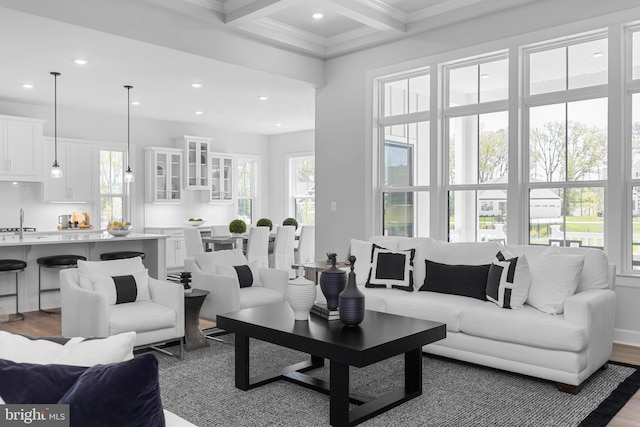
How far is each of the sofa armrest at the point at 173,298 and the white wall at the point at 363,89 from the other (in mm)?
2848

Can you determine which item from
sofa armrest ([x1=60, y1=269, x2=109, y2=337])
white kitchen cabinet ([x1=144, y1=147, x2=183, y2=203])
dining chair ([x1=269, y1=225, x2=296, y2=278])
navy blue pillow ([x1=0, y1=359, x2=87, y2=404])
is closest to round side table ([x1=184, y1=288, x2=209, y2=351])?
sofa armrest ([x1=60, y1=269, x2=109, y2=337])

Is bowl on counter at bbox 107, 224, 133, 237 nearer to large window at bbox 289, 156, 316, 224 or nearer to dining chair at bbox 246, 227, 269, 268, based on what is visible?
dining chair at bbox 246, 227, 269, 268

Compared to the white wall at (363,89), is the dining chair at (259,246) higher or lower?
lower

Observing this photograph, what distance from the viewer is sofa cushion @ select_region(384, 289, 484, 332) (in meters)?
3.93

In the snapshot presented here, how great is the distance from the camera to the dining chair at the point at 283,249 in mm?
8461

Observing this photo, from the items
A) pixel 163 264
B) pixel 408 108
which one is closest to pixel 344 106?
pixel 408 108

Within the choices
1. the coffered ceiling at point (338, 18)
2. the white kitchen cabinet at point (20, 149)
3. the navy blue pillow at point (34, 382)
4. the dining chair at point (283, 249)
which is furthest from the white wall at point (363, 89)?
the navy blue pillow at point (34, 382)

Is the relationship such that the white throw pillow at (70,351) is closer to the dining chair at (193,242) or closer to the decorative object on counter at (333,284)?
the decorative object on counter at (333,284)

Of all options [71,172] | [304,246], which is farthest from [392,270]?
[71,172]

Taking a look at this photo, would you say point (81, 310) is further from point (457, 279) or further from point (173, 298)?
point (457, 279)

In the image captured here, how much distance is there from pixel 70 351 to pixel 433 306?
2951 millimetres

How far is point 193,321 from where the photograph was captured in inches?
176

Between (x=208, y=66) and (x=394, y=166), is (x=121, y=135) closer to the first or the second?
(x=208, y=66)

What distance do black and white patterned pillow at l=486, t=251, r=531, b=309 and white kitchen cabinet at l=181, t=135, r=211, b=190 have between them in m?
7.16
